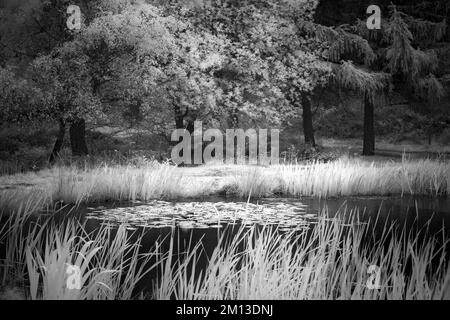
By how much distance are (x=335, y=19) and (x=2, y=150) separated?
624 inches

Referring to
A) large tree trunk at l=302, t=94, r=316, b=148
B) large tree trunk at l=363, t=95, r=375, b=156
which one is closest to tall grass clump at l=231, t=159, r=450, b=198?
large tree trunk at l=363, t=95, r=375, b=156

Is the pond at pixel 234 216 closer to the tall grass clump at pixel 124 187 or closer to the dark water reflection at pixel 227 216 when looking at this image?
the dark water reflection at pixel 227 216

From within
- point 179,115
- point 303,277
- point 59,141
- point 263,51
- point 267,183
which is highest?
point 263,51

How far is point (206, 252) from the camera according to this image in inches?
291

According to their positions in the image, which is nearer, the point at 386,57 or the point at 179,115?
the point at 386,57

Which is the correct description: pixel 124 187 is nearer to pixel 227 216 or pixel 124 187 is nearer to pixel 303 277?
pixel 227 216

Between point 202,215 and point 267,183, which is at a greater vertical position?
point 267,183

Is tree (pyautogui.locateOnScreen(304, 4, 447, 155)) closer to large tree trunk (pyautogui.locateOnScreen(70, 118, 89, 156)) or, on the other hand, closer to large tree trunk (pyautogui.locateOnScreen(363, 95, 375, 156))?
large tree trunk (pyautogui.locateOnScreen(363, 95, 375, 156))

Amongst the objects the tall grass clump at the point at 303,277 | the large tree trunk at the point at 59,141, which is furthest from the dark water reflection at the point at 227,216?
the large tree trunk at the point at 59,141

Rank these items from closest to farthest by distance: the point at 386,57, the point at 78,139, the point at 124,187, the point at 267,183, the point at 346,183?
the point at 124,187 → the point at 346,183 → the point at 267,183 → the point at 78,139 → the point at 386,57

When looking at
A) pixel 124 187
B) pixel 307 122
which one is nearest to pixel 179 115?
pixel 307 122

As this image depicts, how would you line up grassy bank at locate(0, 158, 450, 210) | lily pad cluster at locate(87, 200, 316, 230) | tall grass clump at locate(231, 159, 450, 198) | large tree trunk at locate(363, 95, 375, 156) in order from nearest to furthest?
lily pad cluster at locate(87, 200, 316, 230)
grassy bank at locate(0, 158, 450, 210)
tall grass clump at locate(231, 159, 450, 198)
large tree trunk at locate(363, 95, 375, 156)
